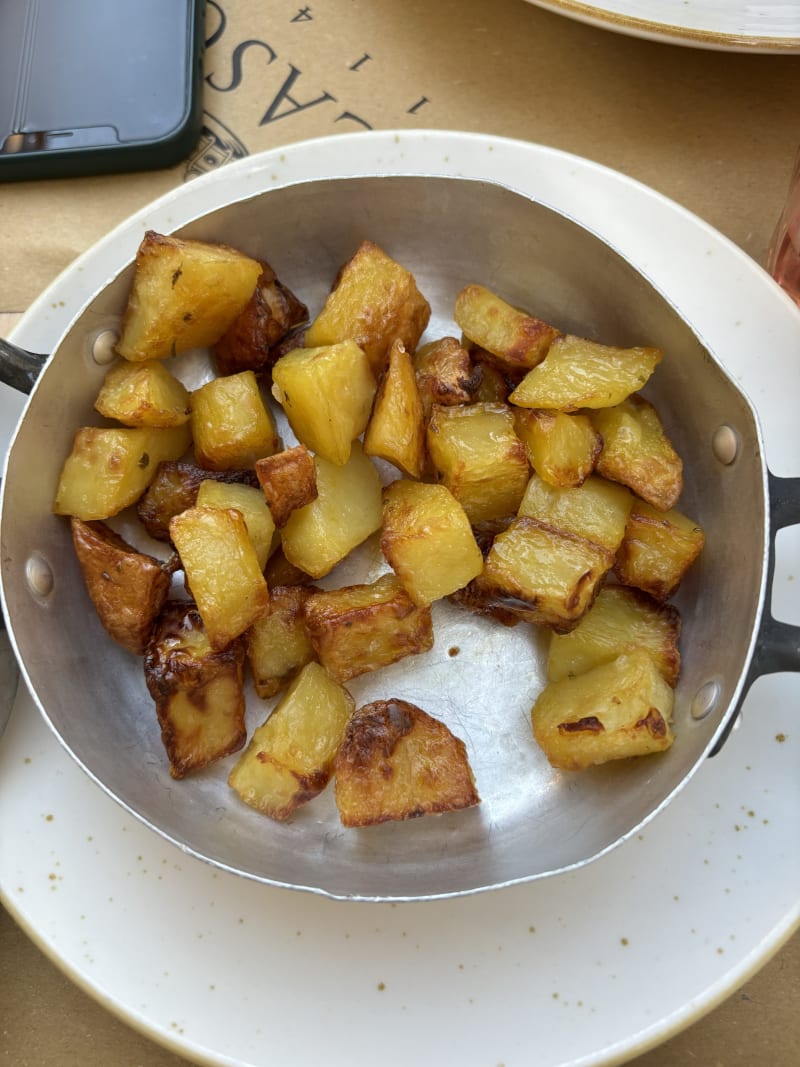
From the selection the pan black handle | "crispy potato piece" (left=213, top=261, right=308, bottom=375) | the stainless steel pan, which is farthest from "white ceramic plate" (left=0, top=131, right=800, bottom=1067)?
"crispy potato piece" (left=213, top=261, right=308, bottom=375)

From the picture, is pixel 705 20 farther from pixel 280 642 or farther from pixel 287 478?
pixel 280 642

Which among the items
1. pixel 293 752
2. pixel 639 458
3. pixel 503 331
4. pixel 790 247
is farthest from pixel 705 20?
pixel 293 752

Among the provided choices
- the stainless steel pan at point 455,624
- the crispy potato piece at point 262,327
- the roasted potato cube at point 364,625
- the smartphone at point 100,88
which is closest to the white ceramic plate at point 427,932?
the stainless steel pan at point 455,624

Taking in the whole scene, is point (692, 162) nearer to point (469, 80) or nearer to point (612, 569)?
point (469, 80)

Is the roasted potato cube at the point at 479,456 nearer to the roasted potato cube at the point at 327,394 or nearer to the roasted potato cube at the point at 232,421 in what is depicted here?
the roasted potato cube at the point at 327,394

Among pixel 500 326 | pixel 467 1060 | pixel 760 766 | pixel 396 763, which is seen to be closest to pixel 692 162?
pixel 500 326

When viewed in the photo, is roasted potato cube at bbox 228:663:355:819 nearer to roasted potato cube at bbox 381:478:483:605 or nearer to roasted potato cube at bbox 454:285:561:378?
roasted potato cube at bbox 381:478:483:605

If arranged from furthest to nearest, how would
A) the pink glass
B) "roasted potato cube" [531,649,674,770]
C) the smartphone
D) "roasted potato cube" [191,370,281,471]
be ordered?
the smartphone
the pink glass
"roasted potato cube" [191,370,281,471]
"roasted potato cube" [531,649,674,770]
